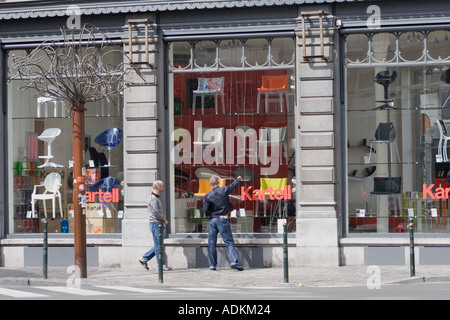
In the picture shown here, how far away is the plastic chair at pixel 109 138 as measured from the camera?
811 inches

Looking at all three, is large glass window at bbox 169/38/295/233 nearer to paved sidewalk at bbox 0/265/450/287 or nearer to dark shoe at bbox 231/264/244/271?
dark shoe at bbox 231/264/244/271

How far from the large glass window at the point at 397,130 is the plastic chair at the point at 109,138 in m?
4.89

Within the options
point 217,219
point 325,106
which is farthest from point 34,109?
point 325,106

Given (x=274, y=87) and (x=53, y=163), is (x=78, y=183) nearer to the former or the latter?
(x=53, y=163)

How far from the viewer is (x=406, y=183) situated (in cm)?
1967

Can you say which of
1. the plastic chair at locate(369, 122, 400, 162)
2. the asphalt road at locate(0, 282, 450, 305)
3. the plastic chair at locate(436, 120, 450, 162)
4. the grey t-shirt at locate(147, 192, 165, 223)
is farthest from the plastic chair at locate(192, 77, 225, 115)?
the asphalt road at locate(0, 282, 450, 305)

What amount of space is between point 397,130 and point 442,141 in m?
0.93

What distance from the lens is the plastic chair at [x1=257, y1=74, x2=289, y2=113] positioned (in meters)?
20.0

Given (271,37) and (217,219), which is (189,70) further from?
(217,219)

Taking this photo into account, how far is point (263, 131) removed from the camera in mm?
20156
